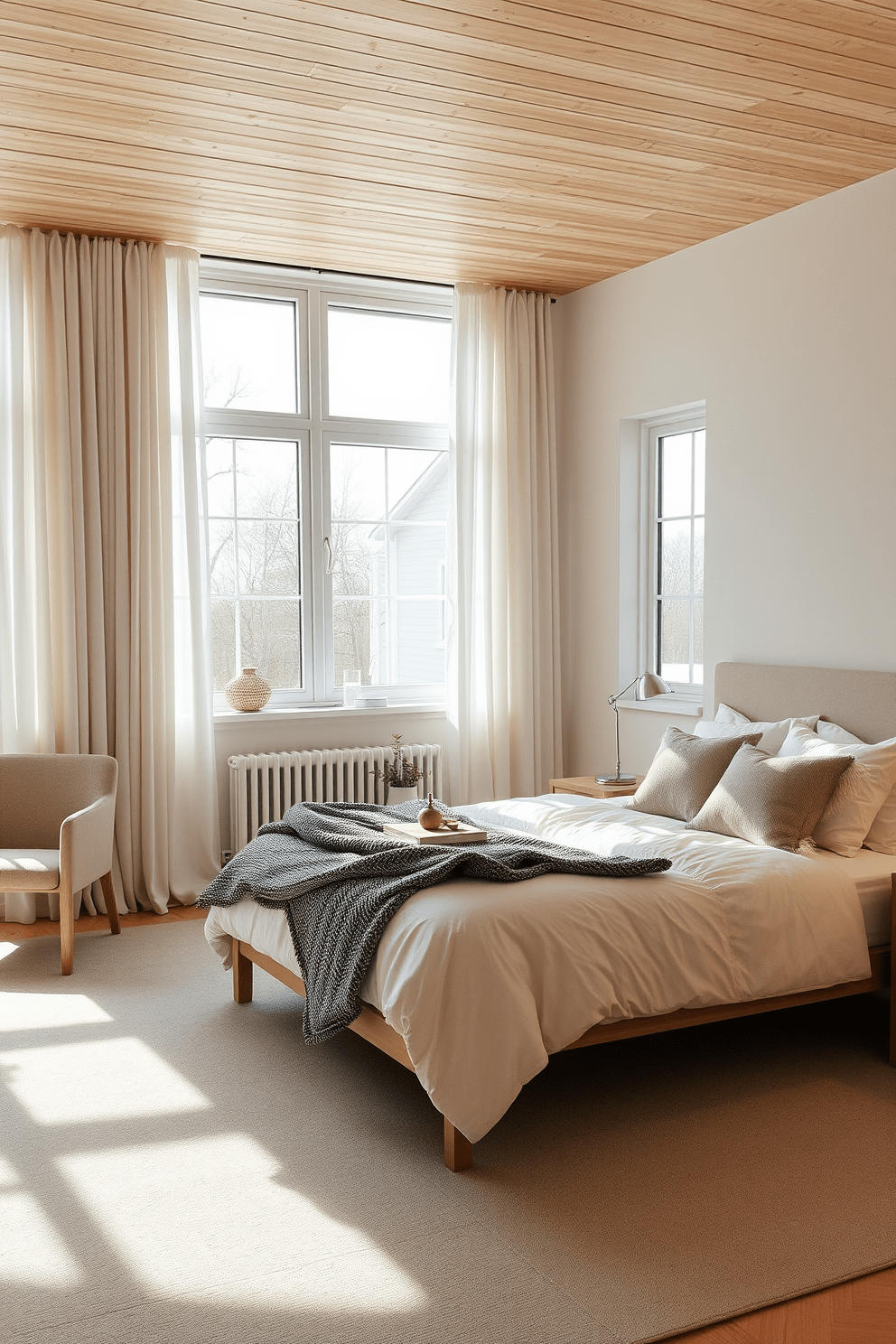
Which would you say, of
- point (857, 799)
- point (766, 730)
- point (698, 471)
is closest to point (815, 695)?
point (766, 730)

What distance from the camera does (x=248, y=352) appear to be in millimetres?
5781

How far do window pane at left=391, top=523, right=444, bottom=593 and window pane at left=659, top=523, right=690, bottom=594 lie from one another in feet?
3.77

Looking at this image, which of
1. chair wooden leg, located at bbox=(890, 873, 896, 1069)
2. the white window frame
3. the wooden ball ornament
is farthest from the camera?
the white window frame

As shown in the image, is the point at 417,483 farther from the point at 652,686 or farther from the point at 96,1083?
the point at 96,1083

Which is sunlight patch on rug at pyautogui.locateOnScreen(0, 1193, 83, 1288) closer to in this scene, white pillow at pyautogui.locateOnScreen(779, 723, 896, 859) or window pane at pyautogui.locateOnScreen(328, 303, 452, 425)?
white pillow at pyautogui.locateOnScreen(779, 723, 896, 859)

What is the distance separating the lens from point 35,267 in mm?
5027

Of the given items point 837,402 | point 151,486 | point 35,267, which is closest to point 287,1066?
point 151,486

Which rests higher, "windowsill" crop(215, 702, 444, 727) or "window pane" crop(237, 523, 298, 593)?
"window pane" crop(237, 523, 298, 593)

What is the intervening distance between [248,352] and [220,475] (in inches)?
24.4

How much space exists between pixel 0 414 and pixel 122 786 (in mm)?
1681

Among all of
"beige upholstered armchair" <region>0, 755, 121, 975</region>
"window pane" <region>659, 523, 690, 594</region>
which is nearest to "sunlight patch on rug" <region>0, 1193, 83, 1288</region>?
"beige upholstered armchair" <region>0, 755, 121, 975</region>

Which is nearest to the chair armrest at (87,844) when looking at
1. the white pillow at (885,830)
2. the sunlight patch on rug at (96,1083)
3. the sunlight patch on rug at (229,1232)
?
the sunlight patch on rug at (96,1083)

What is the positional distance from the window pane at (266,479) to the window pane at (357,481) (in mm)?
215

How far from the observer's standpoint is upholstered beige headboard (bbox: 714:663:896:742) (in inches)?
166
